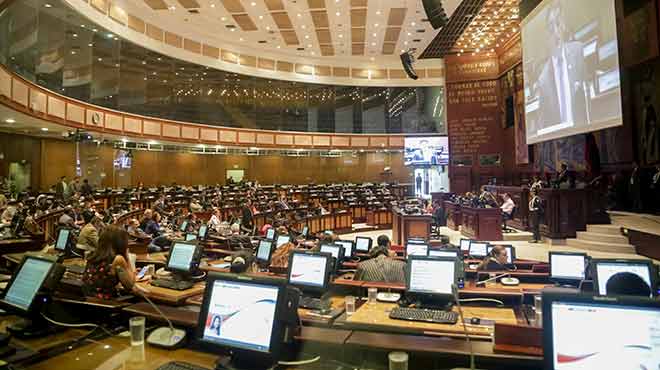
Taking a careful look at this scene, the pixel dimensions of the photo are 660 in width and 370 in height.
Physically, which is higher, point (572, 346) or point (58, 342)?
point (572, 346)

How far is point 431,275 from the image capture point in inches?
129

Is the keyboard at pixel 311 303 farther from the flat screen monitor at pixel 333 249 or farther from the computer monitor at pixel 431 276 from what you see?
the flat screen monitor at pixel 333 249

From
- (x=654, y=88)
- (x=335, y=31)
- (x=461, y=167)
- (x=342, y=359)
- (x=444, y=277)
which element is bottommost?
(x=342, y=359)

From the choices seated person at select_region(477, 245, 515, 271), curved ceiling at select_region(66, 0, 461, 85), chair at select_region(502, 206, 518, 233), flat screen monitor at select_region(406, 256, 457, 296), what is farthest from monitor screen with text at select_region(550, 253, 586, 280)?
curved ceiling at select_region(66, 0, 461, 85)

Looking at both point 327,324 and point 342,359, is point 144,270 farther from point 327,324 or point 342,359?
point 342,359

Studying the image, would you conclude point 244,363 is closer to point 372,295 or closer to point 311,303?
point 311,303

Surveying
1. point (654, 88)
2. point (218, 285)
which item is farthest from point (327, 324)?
point (654, 88)

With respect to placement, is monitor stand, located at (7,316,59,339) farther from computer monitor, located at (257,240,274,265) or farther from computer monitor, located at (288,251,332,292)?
computer monitor, located at (257,240,274,265)

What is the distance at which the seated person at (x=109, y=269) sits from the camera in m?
3.24

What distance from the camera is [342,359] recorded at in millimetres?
2188

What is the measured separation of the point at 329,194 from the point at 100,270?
1567 centimetres

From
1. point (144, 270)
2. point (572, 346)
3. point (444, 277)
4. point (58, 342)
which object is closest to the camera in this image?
point (572, 346)

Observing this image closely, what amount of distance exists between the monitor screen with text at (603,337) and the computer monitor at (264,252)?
4.08m

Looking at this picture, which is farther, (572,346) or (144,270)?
(144,270)
